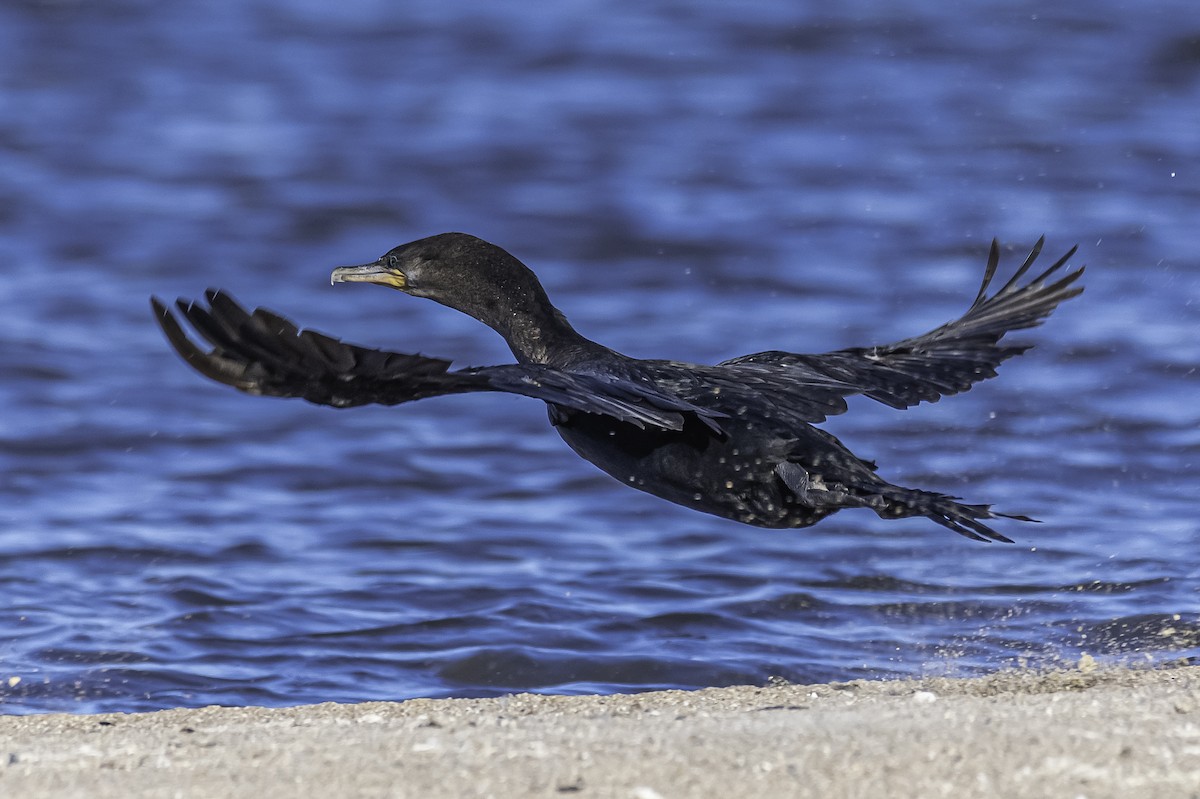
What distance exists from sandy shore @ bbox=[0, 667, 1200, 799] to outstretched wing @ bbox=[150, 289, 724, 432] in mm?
874

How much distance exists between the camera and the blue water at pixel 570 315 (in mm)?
6840

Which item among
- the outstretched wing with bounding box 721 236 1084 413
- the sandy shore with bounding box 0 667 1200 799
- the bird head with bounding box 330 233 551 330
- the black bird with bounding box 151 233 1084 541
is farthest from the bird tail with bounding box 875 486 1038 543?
the bird head with bounding box 330 233 551 330

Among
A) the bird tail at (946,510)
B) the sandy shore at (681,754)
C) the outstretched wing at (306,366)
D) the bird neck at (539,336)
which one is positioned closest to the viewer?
the sandy shore at (681,754)

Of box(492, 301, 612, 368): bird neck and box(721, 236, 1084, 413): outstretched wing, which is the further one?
box(721, 236, 1084, 413): outstretched wing

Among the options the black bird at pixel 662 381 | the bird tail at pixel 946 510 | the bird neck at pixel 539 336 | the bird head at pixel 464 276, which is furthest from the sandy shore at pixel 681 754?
the bird head at pixel 464 276

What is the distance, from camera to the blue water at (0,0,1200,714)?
684 cm

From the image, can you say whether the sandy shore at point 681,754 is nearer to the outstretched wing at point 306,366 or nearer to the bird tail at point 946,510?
the bird tail at point 946,510

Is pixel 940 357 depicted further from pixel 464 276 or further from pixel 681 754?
pixel 681 754

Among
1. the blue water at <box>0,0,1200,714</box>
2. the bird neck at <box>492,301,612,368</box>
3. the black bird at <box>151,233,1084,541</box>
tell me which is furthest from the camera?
the blue water at <box>0,0,1200,714</box>

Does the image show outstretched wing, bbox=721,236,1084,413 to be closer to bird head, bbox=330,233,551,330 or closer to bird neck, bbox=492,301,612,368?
bird neck, bbox=492,301,612,368

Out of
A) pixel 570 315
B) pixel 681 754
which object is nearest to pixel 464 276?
pixel 681 754

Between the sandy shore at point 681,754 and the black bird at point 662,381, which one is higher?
the black bird at point 662,381

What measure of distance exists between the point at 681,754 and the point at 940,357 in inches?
103

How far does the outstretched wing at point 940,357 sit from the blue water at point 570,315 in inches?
42.0
